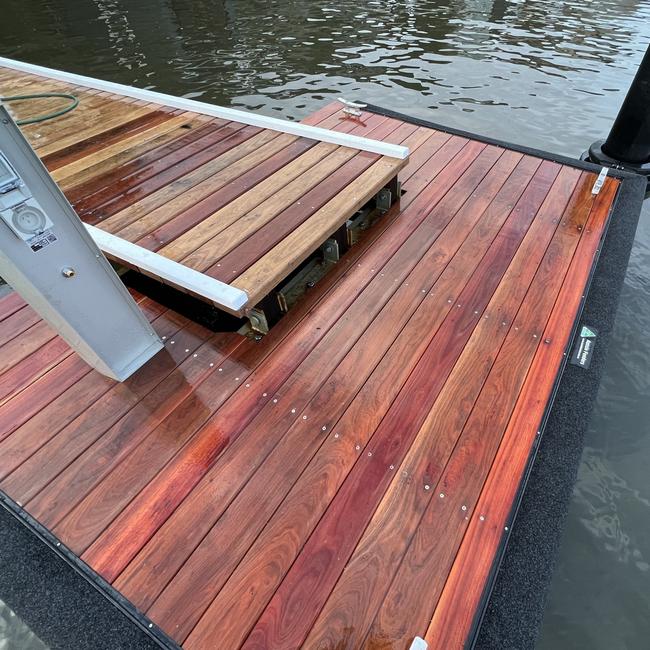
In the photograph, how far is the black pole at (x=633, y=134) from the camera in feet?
11.7

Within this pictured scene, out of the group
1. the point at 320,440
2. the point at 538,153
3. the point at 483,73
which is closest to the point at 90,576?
the point at 320,440

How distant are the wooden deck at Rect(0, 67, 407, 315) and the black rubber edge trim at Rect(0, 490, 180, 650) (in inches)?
47.7

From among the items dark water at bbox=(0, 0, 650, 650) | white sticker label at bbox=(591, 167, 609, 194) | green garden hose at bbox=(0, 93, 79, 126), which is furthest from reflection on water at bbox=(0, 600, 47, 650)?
white sticker label at bbox=(591, 167, 609, 194)

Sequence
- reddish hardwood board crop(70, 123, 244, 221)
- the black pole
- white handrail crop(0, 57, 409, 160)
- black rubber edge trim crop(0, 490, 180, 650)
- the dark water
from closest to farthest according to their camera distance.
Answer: black rubber edge trim crop(0, 490, 180, 650)
the dark water
reddish hardwood board crop(70, 123, 244, 221)
white handrail crop(0, 57, 409, 160)
the black pole

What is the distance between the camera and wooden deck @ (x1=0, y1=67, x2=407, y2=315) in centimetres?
238

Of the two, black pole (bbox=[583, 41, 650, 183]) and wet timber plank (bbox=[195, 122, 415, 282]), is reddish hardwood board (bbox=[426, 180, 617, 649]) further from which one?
black pole (bbox=[583, 41, 650, 183])

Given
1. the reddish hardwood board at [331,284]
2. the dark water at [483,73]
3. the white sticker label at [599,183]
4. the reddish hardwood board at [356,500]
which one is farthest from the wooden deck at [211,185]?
the dark water at [483,73]

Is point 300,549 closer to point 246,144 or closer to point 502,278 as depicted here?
point 502,278

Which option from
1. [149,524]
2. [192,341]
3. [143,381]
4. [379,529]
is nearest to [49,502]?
[149,524]

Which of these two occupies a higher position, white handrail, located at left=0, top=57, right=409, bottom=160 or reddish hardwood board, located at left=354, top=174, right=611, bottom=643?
white handrail, located at left=0, top=57, right=409, bottom=160

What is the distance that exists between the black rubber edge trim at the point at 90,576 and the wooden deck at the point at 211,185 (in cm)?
121

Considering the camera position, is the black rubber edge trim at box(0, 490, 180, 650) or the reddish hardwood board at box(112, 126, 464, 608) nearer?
the black rubber edge trim at box(0, 490, 180, 650)

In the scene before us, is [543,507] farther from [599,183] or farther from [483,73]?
[483,73]

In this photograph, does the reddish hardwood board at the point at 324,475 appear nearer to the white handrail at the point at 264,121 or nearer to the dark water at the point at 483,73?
the dark water at the point at 483,73
